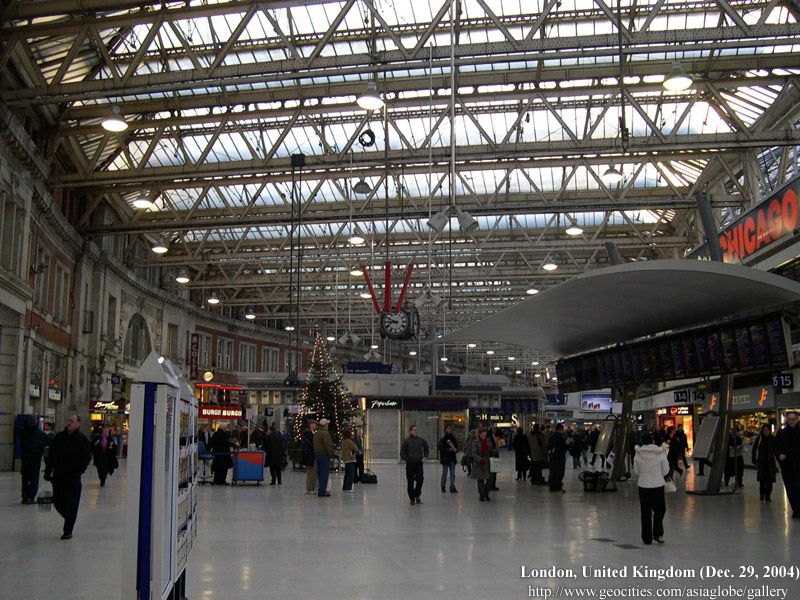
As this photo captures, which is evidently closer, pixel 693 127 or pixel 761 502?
pixel 761 502

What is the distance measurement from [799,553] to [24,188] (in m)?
22.0

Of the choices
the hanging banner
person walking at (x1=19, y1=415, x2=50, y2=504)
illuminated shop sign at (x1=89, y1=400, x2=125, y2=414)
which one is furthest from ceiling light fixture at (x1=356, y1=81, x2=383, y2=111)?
the hanging banner

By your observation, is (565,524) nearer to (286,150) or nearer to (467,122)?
(467,122)

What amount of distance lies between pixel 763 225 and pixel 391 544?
14137 millimetres

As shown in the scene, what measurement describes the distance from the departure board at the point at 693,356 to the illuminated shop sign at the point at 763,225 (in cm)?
372

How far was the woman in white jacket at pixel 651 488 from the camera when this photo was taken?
34.6ft

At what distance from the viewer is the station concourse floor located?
774cm

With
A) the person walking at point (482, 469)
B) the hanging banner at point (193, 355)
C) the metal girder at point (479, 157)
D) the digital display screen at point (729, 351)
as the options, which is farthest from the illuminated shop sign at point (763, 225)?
the hanging banner at point (193, 355)

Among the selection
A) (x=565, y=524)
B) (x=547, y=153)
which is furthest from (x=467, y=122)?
(x=565, y=524)

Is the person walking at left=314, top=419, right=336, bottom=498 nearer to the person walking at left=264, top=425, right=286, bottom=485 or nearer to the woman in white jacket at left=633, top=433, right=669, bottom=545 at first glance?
the person walking at left=264, top=425, right=286, bottom=485

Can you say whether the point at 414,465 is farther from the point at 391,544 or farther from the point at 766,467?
the point at 766,467

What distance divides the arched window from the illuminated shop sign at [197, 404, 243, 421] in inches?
334

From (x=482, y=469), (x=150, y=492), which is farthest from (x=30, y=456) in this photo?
(x=150, y=492)

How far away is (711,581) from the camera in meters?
7.95
